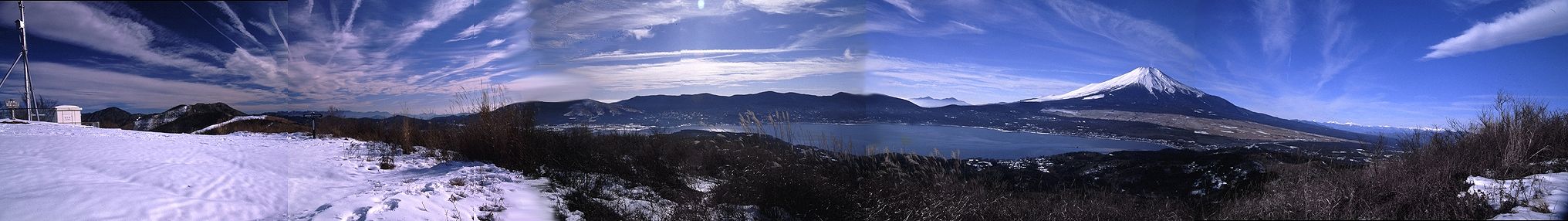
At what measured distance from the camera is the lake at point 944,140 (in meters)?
4.33

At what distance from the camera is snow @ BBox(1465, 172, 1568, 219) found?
1.93 metres

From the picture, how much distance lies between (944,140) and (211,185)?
16.3ft

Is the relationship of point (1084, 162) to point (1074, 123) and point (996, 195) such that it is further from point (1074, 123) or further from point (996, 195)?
point (996, 195)

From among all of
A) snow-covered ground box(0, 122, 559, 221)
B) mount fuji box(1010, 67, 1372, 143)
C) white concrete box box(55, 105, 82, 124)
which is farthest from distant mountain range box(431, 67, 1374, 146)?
white concrete box box(55, 105, 82, 124)

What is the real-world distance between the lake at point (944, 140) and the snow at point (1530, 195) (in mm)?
2395

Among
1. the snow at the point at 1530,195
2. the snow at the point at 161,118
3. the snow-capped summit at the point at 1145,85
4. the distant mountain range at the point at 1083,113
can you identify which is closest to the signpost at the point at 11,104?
the snow at the point at 161,118

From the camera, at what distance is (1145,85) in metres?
5.33

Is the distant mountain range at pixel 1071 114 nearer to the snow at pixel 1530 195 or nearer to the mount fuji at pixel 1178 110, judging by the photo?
the mount fuji at pixel 1178 110

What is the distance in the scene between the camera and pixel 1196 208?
3.23m

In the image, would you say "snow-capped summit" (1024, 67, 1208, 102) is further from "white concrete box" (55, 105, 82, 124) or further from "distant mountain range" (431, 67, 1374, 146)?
"white concrete box" (55, 105, 82, 124)

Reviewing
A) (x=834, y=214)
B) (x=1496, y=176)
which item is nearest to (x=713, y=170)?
(x=834, y=214)

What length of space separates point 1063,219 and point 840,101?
231 centimetres

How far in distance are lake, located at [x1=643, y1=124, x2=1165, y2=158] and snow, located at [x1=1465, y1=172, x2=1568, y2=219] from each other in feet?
7.86

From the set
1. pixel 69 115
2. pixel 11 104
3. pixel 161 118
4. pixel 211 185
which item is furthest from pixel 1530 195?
pixel 161 118
